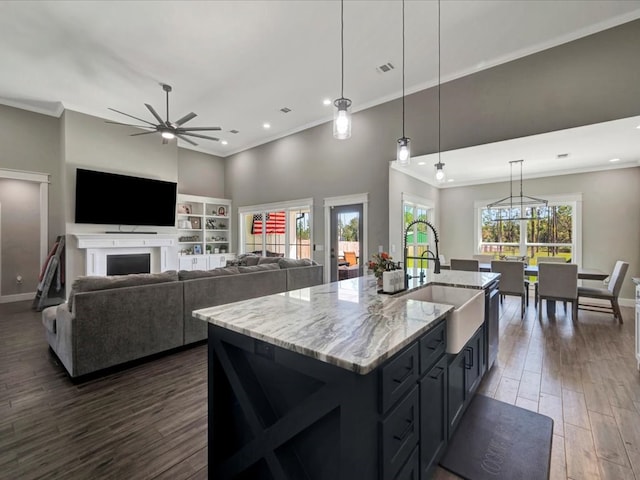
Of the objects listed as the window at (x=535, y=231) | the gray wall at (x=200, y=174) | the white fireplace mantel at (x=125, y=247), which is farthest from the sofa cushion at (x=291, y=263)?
the gray wall at (x=200, y=174)

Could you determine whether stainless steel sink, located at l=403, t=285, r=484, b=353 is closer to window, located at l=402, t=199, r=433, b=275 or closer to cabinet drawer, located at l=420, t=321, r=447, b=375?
cabinet drawer, located at l=420, t=321, r=447, b=375

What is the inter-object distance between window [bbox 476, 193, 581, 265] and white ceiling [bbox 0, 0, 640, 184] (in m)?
1.70

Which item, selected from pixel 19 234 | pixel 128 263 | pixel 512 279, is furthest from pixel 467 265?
pixel 19 234

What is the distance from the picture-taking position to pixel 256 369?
1.45m

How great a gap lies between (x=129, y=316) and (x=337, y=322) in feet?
8.06

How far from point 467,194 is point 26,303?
34.2 ft

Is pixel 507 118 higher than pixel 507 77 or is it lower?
lower

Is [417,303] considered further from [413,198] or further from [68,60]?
[68,60]

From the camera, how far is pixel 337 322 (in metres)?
1.48

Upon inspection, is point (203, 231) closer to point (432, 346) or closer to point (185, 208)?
point (185, 208)

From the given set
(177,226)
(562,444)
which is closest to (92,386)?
(562,444)

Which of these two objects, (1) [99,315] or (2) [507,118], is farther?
(2) [507,118]

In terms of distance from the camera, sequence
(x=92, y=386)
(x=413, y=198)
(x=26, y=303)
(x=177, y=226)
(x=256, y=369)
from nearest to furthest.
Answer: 1. (x=256, y=369)
2. (x=92, y=386)
3. (x=26, y=303)
4. (x=413, y=198)
5. (x=177, y=226)

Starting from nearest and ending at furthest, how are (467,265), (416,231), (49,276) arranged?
(49,276), (467,265), (416,231)
